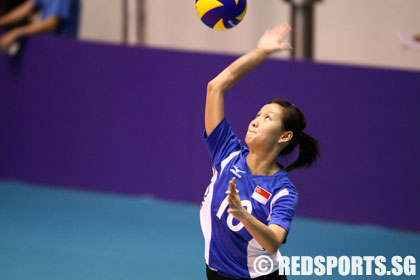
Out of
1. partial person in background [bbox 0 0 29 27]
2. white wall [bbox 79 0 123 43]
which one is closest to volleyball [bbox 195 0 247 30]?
white wall [bbox 79 0 123 43]

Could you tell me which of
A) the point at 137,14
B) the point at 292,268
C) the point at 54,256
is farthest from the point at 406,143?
the point at 137,14

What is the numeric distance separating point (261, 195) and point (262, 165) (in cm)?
21

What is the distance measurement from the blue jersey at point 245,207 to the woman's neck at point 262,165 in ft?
0.11

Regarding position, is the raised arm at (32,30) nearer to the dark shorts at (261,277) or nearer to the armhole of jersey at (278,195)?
the dark shorts at (261,277)

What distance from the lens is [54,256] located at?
6.70 metres

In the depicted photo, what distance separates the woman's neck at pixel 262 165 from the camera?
402cm

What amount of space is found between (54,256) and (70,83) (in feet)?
8.70

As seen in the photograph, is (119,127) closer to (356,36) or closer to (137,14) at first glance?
(137,14)

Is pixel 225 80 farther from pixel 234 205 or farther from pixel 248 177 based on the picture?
pixel 234 205

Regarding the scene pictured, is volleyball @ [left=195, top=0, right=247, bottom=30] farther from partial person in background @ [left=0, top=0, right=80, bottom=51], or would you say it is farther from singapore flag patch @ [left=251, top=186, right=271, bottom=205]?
partial person in background @ [left=0, top=0, right=80, bottom=51]

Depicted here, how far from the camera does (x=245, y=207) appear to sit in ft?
12.8

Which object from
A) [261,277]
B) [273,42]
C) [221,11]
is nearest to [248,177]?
[261,277]

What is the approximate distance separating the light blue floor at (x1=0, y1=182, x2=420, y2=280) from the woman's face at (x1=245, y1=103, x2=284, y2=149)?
2.50 metres

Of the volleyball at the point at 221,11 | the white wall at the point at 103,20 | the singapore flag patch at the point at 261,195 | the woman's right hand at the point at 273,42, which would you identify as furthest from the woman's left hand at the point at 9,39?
the singapore flag patch at the point at 261,195
